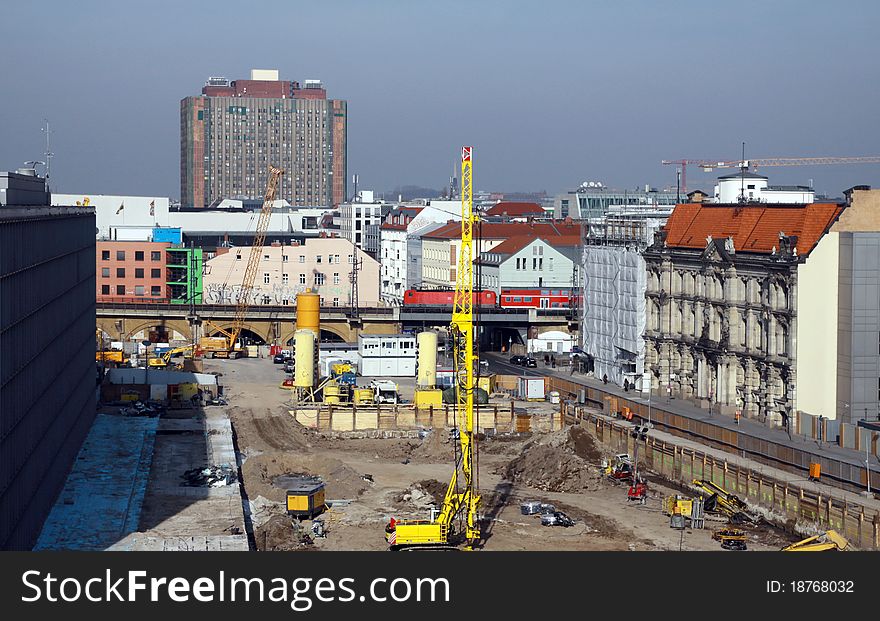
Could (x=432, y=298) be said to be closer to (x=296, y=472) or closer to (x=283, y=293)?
(x=283, y=293)

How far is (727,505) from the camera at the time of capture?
2297 inches

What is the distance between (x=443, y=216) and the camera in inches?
6225

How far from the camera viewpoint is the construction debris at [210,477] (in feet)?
188

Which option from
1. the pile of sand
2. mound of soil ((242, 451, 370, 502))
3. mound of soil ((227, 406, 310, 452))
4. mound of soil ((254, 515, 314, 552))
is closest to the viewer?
mound of soil ((254, 515, 314, 552))

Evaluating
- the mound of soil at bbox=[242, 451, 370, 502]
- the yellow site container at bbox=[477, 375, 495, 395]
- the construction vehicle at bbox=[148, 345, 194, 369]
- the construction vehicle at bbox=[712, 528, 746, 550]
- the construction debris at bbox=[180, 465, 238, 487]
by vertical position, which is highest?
A: the construction vehicle at bbox=[148, 345, 194, 369]

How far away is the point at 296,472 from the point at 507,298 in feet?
172

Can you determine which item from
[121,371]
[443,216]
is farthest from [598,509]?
[443,216]

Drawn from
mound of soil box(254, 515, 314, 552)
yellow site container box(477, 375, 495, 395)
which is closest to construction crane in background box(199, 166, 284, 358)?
yellow site container box(477, 375, 495, 395)

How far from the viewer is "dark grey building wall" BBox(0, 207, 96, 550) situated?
3956 centimetres

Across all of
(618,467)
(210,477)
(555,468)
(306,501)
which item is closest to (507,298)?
(618,467)

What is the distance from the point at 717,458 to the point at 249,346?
2100 inches

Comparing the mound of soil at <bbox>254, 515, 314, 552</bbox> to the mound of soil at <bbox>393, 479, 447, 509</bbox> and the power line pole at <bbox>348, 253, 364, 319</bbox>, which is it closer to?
the mound of soil at <bbox>393, 479, 447, 509</bbox>

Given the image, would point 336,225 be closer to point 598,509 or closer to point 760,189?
point 760,189

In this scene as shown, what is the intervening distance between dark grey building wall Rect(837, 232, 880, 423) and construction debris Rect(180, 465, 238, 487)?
28050 millimetres
